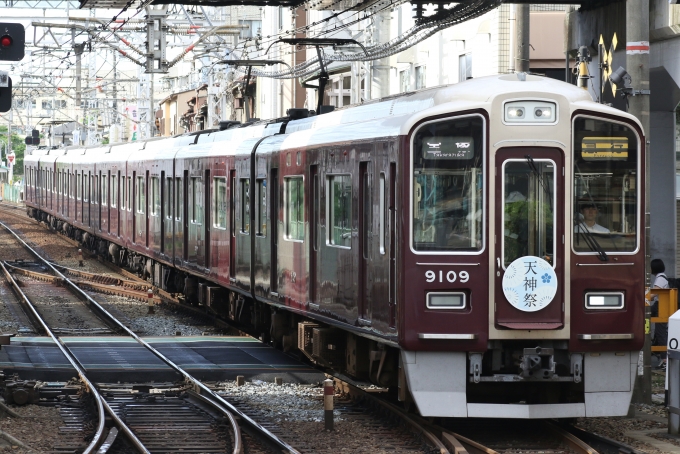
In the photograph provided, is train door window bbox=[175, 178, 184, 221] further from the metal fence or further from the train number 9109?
the metal fence

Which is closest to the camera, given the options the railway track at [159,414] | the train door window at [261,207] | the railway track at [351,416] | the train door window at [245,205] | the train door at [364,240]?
the railway track at [351,416]

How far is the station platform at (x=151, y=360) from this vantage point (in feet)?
43.5

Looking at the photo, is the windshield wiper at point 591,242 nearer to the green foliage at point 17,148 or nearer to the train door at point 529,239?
the train door at point 529,239

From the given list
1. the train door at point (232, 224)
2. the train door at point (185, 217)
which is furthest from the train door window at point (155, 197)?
the train door at point (232, 224)

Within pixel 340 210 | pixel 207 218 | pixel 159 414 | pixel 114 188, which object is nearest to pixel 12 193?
pixel 114 188

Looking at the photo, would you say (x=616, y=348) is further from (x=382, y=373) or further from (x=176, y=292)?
(x=176, y=292)

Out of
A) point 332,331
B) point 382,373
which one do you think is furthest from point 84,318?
point 382,373

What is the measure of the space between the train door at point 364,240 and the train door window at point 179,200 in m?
9.79

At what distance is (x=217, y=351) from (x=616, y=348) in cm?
680

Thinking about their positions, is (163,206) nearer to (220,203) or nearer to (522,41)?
(220,203)

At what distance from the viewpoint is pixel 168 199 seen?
70.5ft

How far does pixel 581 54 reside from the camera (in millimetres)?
12031

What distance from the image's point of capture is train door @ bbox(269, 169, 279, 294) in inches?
554

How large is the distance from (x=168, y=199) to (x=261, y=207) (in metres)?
6.84
